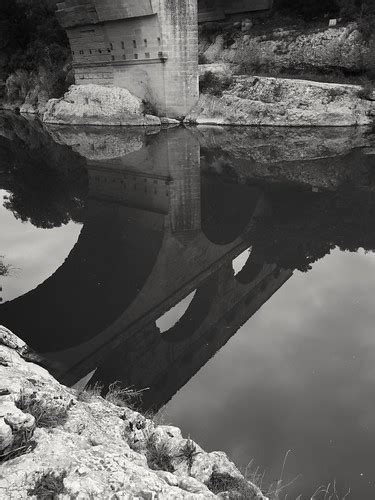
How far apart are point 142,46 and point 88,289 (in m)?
22.2

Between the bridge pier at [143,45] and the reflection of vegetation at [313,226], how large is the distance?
1625 centimetres

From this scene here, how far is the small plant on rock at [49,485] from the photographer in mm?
2201

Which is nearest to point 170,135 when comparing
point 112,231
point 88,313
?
point 112,231

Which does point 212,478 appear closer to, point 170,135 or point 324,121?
point 170,135

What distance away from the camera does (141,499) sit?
224 centimetres

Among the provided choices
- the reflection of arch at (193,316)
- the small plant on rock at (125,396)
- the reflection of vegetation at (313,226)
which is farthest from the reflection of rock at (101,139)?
the small plant on rock at (125,396)

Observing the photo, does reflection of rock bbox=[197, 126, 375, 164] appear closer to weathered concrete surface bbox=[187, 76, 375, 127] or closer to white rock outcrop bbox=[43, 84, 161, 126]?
weathered concrete surface bbox=[187, 76, 375, 127]

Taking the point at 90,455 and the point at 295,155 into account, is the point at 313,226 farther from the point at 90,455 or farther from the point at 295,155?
the point at 90,455

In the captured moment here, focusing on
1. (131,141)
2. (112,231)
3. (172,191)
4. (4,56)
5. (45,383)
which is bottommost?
(45,383)

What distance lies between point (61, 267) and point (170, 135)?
50.5 ft

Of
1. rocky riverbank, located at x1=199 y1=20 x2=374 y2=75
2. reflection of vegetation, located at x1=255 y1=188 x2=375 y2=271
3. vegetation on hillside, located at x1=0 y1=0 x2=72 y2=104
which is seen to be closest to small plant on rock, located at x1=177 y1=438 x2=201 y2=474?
reflection of vegetation, located at x1=255 y1=188 x2=375 y2=271

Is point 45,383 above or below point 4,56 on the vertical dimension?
below

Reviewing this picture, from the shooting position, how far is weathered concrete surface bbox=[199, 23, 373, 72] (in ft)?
81.4

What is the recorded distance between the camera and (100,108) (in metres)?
27.2
